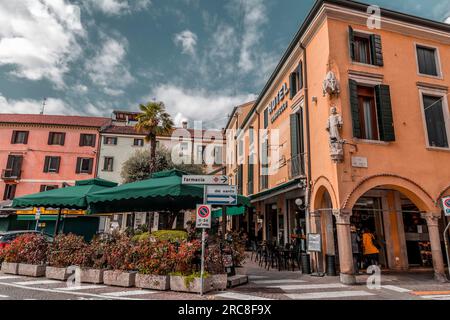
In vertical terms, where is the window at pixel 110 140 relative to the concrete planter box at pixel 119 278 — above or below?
above

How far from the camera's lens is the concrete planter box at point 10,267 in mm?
8898

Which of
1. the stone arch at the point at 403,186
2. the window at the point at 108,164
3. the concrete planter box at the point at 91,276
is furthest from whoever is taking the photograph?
the window at the point at 108,164

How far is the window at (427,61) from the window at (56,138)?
102 feet

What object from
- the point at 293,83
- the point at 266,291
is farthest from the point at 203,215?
the point at 293,83

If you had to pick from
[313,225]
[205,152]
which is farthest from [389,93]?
[205,152]

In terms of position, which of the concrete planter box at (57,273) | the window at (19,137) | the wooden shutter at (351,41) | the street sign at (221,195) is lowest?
the concrete planter box at (57,273)

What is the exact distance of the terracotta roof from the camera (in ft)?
94.0

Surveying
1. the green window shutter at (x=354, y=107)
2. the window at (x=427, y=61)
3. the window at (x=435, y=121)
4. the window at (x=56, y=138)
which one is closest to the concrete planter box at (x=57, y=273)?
the green window shutter at (x=354, y=107)

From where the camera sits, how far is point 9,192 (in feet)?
88.1

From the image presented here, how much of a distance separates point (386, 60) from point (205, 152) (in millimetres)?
24928

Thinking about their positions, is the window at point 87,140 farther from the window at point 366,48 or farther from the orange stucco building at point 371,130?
the window at point 366,48

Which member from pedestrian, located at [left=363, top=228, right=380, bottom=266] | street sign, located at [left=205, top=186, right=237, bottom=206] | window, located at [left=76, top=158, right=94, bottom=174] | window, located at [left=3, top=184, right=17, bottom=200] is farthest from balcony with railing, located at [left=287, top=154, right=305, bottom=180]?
window, located at [left=3, top=184, right=17, bottom=200]

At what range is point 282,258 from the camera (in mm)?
11664

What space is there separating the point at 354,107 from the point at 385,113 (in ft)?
4.26
